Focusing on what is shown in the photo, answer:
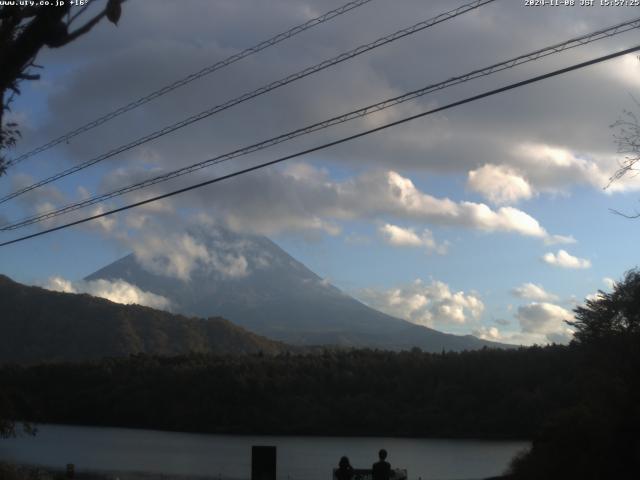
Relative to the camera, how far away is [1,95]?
828cm

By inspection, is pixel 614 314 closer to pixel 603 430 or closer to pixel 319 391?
pixel 603 430

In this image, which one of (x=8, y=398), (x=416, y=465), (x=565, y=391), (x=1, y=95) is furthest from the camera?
(x=565, y=391)

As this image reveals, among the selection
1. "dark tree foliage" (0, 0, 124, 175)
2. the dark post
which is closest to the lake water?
the dark post

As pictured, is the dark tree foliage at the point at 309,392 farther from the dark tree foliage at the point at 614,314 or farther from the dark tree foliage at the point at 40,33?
the dark tree foliage at the point at 40,33

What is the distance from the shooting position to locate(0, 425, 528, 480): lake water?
53.6 m

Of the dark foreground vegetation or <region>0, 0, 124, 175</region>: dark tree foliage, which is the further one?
the dark foreground vegetation

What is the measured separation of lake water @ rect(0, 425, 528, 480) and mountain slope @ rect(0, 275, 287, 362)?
2120 inches

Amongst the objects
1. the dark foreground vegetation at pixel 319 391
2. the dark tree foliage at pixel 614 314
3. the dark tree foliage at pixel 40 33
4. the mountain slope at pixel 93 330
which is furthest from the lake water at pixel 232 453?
the mountain slope at pixel 93 330

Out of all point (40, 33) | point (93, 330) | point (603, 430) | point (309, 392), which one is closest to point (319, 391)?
point (309, 392)

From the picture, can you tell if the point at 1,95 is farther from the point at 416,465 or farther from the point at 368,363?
the point at 368,363

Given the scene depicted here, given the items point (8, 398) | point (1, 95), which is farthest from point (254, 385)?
point (1, 95)

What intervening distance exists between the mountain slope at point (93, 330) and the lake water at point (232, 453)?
177 ft

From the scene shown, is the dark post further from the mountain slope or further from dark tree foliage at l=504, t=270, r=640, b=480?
the mountain slope

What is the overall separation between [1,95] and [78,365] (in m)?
99.5
